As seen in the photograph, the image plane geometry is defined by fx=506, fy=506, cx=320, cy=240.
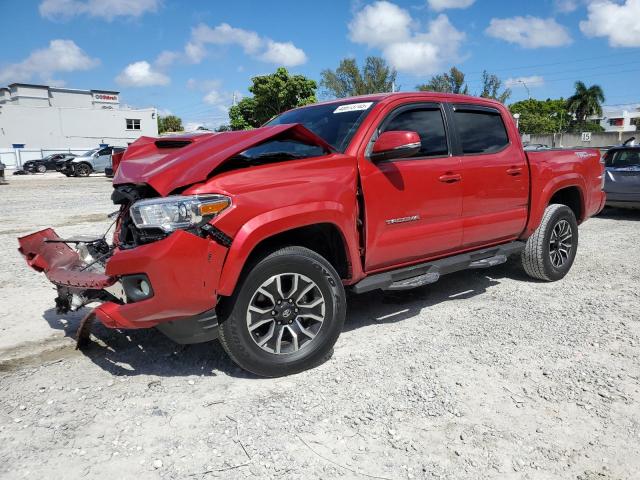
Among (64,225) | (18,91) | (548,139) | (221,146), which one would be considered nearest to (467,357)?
(221,146)

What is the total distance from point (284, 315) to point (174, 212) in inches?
38.0

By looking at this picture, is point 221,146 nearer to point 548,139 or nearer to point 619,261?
point 619,261

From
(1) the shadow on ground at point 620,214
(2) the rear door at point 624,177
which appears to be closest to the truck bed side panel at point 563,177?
(2) the rear door at point 624,177

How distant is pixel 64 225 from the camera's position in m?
9.84

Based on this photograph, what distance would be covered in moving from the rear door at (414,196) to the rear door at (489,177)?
165 mm

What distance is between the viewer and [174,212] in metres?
2.88

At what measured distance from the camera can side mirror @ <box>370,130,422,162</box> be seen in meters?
3.53

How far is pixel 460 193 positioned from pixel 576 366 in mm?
1629

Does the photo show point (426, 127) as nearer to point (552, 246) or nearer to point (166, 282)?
point (552, 246)

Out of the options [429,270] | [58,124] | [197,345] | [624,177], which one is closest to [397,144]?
[429,270]

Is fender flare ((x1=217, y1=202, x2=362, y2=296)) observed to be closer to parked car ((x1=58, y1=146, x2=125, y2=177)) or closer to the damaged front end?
the damaged front end

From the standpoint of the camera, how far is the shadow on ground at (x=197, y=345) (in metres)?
3.56

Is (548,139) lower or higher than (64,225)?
higher

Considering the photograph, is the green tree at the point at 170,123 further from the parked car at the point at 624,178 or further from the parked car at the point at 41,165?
the parked car at the point at 624,178
